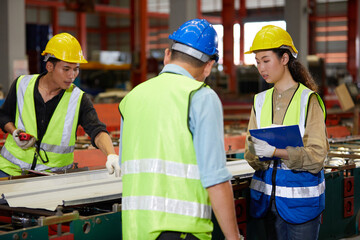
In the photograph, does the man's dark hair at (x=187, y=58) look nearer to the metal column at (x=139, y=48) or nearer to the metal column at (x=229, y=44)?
the metal column at (x=139, y=48)

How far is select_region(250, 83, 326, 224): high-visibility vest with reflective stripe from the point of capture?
112 inches

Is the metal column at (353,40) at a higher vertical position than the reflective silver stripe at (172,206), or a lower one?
higher

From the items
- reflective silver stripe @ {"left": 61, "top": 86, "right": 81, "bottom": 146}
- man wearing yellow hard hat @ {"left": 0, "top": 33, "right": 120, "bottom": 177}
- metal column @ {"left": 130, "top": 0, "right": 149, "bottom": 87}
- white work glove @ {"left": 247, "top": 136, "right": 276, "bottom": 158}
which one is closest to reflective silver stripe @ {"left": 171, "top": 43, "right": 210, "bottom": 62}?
white work glove @ {"left": 247, "top": 136, "right": 276, "bottom": 158}

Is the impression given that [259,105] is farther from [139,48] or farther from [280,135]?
[139,48]

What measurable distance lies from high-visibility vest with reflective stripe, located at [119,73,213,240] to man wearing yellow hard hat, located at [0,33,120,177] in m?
1.54

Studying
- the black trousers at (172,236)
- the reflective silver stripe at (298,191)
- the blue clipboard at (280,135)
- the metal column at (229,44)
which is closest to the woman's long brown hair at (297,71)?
the blue clipboard at (280,135)

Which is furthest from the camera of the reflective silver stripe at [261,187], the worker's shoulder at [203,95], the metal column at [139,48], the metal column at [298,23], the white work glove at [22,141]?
the metal column at [139,48]

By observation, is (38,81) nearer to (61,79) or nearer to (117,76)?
(61,79)

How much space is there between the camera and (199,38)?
217cm

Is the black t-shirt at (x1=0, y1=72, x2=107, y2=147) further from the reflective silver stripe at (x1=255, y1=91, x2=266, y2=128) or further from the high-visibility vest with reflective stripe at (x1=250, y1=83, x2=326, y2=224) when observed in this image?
the high-visibility vest with reflective stripe at (x1=250, y1=83, x2=326, y2=224)

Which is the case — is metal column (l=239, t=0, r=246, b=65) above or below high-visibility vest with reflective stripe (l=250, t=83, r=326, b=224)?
above

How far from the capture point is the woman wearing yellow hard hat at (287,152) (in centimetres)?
282

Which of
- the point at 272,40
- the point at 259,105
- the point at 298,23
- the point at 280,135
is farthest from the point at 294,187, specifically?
the point at 298,23

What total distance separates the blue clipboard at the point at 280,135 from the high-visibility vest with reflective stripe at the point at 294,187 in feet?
0.40
